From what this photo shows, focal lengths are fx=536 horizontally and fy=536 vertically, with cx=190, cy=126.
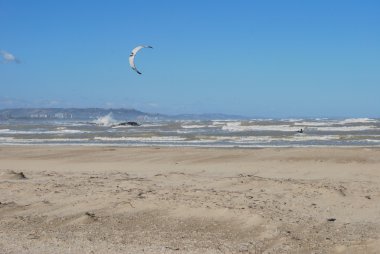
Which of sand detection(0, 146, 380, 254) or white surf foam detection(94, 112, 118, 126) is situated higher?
white surf foam detection(94, 112, 118, 126)

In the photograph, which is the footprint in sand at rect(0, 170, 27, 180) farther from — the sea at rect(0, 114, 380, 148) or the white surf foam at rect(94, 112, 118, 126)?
the white surf foam at rect(94, 112, 118, 126)

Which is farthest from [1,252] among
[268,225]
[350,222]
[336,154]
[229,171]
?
[336,154]

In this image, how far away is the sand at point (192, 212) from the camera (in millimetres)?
6938

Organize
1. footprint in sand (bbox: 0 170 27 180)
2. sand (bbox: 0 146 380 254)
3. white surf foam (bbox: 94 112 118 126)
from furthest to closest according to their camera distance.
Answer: white surf foam (bbox: 94 112 118 126) < footprint in sand (bbox: 0 170 27 180) < sand (bbox: 0 146 380 254)

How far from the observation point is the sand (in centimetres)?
694

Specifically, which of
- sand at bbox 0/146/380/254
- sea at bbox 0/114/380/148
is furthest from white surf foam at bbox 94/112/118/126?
sand at bbox 0/146/380/254

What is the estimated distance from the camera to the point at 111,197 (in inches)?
382

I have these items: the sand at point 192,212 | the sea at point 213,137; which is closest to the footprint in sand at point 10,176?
the sand at point 192,212

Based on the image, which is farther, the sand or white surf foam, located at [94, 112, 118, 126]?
white surf foam, located at [94, 112, 118, 126]

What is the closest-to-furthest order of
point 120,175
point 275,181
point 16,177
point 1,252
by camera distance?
1. point 1,252
2. point 275,181
3. point 16,177
4. point 120,175

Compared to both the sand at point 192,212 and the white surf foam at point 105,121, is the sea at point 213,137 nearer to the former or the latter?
the sand at point 192,212

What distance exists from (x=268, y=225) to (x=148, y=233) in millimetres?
1711

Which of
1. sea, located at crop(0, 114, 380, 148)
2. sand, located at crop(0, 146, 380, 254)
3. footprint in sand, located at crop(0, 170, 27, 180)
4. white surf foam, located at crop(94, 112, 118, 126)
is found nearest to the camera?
sand, located at crop(0, 146, 380, 254)

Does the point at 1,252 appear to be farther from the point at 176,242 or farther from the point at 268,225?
the point at 268,225
